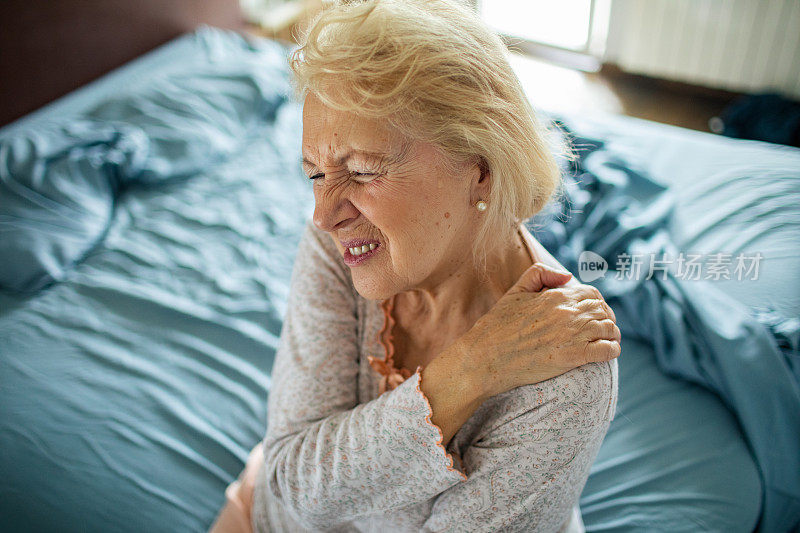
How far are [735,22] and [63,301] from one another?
3.41 metres

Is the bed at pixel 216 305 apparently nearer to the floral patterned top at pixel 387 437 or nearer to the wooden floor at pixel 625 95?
the floral patterned top at pixel 387 437

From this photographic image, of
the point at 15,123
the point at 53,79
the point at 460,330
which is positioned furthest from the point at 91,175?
the point at 460,330

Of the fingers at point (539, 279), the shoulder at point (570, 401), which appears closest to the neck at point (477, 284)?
the fingers at point (539, 279)

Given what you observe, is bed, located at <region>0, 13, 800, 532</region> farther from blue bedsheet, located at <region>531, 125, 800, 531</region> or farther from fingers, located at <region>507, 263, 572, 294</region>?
fingers, located at <region>507, 263, 572, 294</region>

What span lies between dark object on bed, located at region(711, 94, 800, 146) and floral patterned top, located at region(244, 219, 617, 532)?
246 cm

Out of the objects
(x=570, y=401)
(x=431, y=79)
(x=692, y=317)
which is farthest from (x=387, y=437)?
(x=692, y=317)

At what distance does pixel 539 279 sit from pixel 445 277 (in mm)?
188

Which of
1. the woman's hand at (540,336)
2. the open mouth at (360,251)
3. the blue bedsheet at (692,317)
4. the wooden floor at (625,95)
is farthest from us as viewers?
the wooden floor at (625,95)

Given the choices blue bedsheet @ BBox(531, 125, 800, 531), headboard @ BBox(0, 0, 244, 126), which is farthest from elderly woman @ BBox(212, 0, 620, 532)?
headboard @ BBox(0, 0, 244, 126)

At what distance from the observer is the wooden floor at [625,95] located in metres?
3.46

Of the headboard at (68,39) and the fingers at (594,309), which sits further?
the headboard at (68,39)

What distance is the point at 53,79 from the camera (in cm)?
281

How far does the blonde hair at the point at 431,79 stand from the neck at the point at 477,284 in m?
0.14

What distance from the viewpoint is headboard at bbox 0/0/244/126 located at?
8.50 feet
